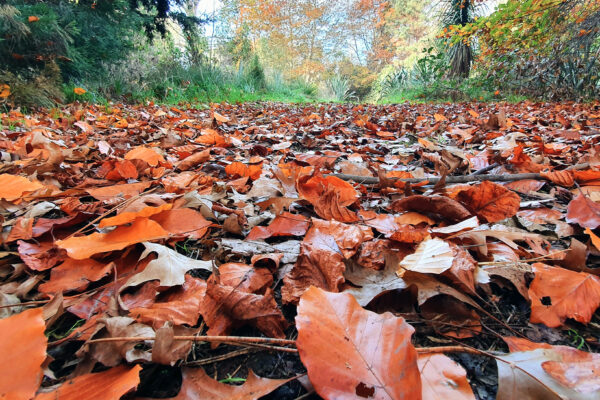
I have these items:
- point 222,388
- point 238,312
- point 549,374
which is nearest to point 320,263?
point 238,312

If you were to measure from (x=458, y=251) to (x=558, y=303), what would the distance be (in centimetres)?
20

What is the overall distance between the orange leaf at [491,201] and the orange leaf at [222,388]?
2.58 ft

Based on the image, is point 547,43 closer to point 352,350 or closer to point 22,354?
point 352,350

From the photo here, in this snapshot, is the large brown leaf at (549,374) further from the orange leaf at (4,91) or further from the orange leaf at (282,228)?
the orange leaf at (4,91)

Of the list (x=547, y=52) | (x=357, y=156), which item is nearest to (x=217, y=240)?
(x=357, y=156)

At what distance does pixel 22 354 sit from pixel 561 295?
0.96 m

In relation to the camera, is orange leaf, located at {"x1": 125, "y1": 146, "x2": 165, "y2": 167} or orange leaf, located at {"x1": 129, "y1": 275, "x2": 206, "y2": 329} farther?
orange leaf, located at {"x1": 125, "y1": 146, "x2": 165, "y2": 167}

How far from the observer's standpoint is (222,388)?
0.47 metres

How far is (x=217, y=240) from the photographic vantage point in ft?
2.91

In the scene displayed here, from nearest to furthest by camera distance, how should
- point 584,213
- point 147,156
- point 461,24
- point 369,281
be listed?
point 369,281, point 584,213, point 147,156, point 461,24

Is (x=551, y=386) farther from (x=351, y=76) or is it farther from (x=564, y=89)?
(x=351, y=76)

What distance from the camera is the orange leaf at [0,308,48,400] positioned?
40cm

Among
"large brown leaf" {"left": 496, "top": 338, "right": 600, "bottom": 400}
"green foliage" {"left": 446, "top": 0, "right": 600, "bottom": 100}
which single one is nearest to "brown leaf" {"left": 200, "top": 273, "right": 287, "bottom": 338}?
"large brown leaf" {"left": 496, "top": 338, "right": 600, "bottom": 400}

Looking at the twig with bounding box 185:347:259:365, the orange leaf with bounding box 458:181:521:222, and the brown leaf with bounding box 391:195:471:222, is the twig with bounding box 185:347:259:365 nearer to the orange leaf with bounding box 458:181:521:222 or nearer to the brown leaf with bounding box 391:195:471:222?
the brown leaf with bounding box 391:195:471:222
